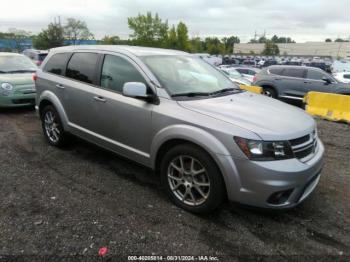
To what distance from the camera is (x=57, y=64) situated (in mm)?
5215

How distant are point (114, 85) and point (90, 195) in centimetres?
143

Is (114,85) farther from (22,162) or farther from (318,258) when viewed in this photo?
(318,258)

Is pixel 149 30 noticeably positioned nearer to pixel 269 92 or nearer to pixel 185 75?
pixel 269 92

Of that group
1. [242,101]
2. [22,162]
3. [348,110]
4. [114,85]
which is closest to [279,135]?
[242,101]

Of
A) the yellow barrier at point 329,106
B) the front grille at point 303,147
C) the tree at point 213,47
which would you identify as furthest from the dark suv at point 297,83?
the tree at point 213,47

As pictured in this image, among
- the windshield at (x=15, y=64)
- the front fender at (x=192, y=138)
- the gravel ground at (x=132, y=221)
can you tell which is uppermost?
the windshield at (x=15, y=64)

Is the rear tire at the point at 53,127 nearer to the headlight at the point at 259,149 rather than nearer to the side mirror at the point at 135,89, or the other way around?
the side mirror at the point at 135,89

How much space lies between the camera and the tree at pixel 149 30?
5625cm

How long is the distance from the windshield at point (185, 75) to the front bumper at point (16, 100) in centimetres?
513

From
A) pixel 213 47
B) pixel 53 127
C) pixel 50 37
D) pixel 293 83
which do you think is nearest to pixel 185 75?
pixel 53 127

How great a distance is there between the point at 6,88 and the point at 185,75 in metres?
5.59

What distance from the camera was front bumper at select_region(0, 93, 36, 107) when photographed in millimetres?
7704

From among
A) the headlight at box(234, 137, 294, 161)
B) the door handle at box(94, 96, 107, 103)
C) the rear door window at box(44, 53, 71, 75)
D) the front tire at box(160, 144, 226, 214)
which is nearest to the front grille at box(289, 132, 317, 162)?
the headlight at box(234, 137, 294, 161)

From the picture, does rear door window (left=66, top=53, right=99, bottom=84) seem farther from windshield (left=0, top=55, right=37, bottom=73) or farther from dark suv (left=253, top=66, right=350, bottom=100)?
dark suv (left=253, top=66, right=350, bottom=100)
